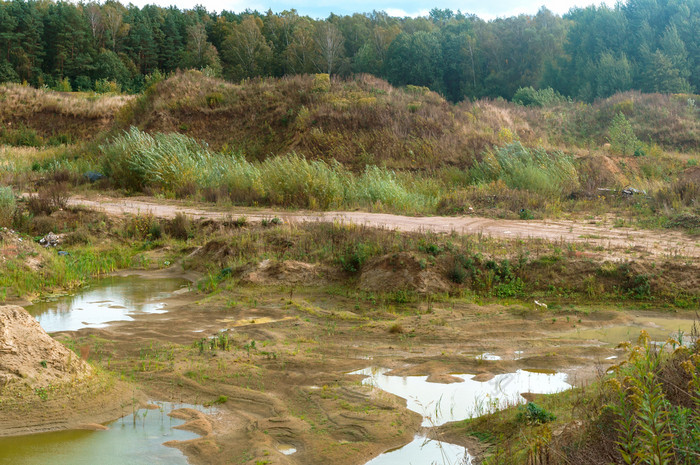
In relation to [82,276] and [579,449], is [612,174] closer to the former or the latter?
[82,276]

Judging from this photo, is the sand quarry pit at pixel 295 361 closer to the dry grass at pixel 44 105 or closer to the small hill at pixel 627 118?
the small hill at pixel 627 118

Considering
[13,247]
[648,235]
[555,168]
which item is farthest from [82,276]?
[555,168]

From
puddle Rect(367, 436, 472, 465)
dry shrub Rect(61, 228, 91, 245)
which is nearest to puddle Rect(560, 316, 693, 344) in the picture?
puddle Rect(367, 436, 472, 465)

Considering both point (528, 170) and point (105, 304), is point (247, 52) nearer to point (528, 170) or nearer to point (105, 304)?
point (528, 170)

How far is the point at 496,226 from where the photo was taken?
14.7 metres

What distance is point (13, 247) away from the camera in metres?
12.7

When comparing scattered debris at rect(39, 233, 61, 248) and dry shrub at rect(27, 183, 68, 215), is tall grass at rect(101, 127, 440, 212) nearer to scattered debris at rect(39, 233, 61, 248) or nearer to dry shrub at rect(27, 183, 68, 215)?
dry shrub at rect(27, 183, 68, 215)

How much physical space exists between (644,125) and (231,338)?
93.2 ft

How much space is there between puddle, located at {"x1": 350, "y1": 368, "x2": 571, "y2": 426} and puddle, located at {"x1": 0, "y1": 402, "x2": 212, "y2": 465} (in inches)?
85.2

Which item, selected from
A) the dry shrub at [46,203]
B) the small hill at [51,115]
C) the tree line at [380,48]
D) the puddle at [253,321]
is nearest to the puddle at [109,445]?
the puddle at [253,321]

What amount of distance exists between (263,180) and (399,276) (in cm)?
890

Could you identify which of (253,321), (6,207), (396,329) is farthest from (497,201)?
(6,207)

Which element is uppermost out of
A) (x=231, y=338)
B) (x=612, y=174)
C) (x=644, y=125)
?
(x=644, y=125)

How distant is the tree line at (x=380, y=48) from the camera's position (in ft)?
151
